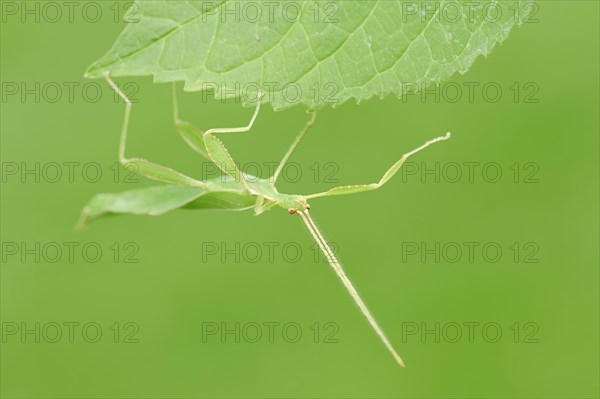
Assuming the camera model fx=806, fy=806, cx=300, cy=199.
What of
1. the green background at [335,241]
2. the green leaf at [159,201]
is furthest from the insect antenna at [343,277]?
the green background at [335,241]

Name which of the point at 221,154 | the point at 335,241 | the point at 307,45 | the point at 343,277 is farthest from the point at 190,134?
the point at 335,241

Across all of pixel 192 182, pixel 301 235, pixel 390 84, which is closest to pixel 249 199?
pixel 192 182

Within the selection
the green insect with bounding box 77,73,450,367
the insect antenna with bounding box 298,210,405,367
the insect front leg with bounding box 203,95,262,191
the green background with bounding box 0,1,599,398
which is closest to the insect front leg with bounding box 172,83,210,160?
the green insect with bounding box 77,73,450,367

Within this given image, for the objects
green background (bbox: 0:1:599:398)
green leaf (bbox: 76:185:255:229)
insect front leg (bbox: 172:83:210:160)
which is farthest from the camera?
green background (bbox: 0:1:599:398)

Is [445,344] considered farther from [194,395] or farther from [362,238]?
[194,395]

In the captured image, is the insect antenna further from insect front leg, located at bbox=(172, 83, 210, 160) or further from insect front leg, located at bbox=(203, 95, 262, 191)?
insect front leg, located at bbox=(172, 83, 210, 160)
